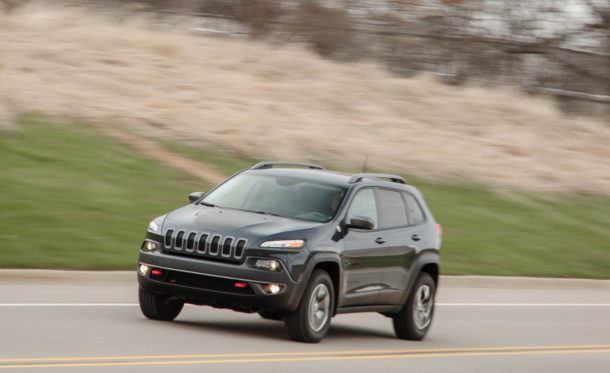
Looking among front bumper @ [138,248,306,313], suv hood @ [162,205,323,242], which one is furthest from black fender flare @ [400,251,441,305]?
front bumper @ [138,248,306,313]

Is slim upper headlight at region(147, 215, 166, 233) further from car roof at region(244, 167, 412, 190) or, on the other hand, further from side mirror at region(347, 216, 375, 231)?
side mirror at region(347, 216, 375, 231)

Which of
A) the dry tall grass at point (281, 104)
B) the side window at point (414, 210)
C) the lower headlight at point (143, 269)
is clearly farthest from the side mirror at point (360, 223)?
the dry tall grass at point (281, 104)

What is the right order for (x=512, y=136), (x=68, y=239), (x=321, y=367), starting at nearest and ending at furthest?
(x=321, y=367) → (x=68, y=239) → (x=512, y=136)

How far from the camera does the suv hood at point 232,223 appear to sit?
11.6 m

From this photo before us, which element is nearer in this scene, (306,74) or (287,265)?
(287,265)

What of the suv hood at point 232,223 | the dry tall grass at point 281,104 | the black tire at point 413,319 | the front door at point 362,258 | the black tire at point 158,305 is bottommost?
the dry tall grass at point 281,104

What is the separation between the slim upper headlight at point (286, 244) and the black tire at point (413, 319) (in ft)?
7.85

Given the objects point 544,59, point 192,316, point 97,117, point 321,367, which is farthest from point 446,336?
point 544,59

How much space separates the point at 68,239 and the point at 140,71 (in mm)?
15456

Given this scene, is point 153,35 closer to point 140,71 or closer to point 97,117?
point 140,71

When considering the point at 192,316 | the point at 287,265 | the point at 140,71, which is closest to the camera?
the point at 287,265

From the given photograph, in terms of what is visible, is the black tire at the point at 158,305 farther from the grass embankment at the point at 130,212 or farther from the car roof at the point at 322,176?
the grass embankment at the point at 130,212

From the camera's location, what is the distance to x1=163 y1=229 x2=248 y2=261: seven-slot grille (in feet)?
37.8

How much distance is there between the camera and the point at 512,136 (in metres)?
36.0
